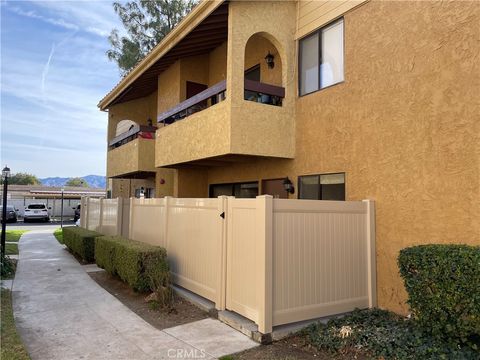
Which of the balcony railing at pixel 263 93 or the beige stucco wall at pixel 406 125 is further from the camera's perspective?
the balcony railing at pixel 263 93

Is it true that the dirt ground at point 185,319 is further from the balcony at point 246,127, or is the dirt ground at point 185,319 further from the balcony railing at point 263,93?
the balcony railing at point 263,93

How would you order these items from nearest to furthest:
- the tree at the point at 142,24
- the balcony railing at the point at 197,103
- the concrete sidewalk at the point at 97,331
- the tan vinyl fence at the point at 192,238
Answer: the concrete sidewalk at the point at 97,331 < the tan vinyl fence at the point at 192,238 < the balcony railing at the point at 197,103 < the tree at the point at 142,24

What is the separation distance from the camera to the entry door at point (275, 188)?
9602 millimetres

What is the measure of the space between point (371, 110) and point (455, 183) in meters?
2.23

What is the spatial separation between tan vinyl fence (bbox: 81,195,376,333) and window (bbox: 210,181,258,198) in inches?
126

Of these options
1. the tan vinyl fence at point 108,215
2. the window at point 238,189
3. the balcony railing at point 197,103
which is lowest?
the tan vinyl fence at point 108,215

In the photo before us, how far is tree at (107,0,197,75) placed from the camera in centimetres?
2414

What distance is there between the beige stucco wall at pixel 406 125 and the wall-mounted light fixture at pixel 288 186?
0.91 metres

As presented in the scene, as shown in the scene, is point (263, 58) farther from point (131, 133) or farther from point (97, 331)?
point (97, 331)

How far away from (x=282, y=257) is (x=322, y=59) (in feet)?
17.1

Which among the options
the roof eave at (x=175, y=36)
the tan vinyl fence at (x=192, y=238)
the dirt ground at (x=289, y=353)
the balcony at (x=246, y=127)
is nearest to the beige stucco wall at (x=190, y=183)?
the tan vinyl fence at (x=192, y=238)

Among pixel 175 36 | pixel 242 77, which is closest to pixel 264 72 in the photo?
pixel 242 77

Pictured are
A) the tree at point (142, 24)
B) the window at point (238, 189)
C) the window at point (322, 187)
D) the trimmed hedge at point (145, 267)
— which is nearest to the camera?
the trimmed hedge at point (145, 267)

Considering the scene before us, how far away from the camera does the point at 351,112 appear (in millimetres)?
7723
